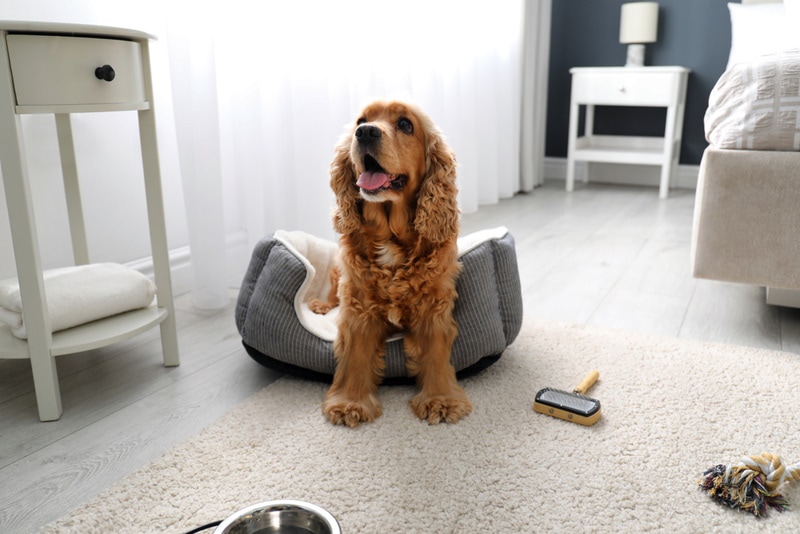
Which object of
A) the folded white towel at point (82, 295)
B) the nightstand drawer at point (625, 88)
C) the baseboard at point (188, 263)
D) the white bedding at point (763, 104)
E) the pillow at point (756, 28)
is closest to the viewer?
the folded white towel at point (82, 295)

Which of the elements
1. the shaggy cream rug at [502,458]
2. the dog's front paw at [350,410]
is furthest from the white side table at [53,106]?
the dog's front paw at [350,410]

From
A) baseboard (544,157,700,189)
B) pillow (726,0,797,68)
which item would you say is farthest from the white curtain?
baseboard (544,157,700,189)

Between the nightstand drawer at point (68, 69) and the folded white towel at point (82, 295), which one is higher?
the nightstand drawer at point (68, 69)

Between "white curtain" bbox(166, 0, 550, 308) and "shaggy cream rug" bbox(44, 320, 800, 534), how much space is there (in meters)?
0.69

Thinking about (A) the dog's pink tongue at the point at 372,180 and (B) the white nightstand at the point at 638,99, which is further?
(B) the white nightstand at the point at 638,99

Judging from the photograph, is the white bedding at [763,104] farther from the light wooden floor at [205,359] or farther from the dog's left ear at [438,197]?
the dog's left ear at [438,197]

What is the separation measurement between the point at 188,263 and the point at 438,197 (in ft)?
4.08

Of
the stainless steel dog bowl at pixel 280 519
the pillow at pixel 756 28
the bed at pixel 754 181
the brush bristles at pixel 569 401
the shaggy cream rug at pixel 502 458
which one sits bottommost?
the shaggy cream rug at pixel 502 458

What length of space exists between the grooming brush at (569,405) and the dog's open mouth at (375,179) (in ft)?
1.73

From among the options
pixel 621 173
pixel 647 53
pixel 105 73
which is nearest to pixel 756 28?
pixel 647 53

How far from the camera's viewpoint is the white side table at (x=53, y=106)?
3.95 feet

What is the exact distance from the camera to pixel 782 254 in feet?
5.46

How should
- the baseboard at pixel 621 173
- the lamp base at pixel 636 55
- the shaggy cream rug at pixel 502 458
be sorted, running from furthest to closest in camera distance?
the baseboard at pixel 621 173 < the lamp base at pixel 636 55 < the shaggy cream rug at pixel 502 458

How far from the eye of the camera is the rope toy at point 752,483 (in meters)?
1.07
